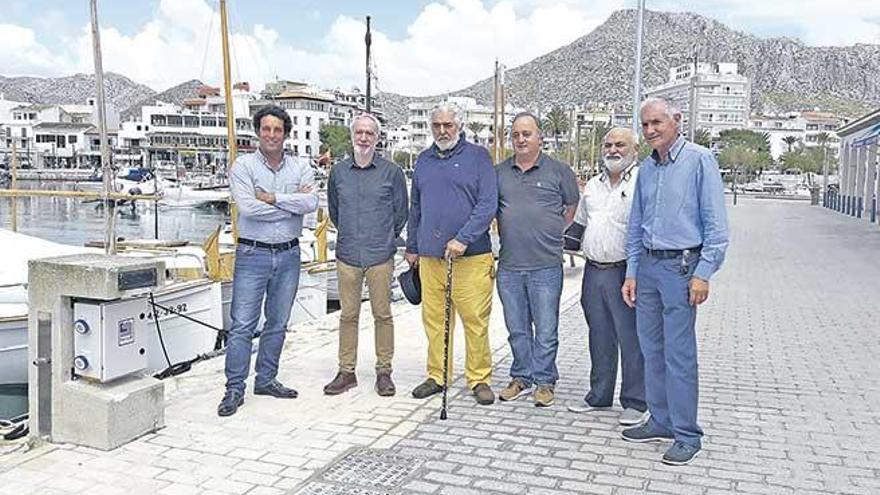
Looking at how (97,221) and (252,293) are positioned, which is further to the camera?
(97,221)

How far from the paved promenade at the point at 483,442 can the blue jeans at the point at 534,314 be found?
1.07 feet

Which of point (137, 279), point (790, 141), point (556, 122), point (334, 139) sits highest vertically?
point (790, 141)

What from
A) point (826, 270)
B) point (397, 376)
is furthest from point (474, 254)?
point (826, 270)

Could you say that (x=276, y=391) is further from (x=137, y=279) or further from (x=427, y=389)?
(x=137, y=279)

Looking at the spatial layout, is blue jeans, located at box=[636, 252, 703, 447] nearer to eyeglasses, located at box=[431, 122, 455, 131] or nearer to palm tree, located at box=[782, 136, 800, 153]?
eyeglasses, located at box=[431, 122, 455, 131]

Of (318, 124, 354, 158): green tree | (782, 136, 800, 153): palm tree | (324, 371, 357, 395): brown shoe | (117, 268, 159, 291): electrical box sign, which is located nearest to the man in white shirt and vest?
(324, 371, 357, 395): brown shoe

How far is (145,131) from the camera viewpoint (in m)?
112

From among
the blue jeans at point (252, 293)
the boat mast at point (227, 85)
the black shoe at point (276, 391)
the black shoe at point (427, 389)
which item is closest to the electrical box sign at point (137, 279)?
the blue jeans at point (252, 293)

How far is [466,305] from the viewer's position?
603 cm

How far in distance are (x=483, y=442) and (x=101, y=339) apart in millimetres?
2398

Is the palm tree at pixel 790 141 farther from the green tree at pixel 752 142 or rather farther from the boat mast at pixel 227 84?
the boat mast at pixel 227 84

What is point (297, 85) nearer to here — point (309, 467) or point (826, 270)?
point (826, 270)

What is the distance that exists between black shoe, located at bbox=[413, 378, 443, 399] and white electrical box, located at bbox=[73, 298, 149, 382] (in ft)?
6.91

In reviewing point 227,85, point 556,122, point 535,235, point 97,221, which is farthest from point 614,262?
point 556,122
